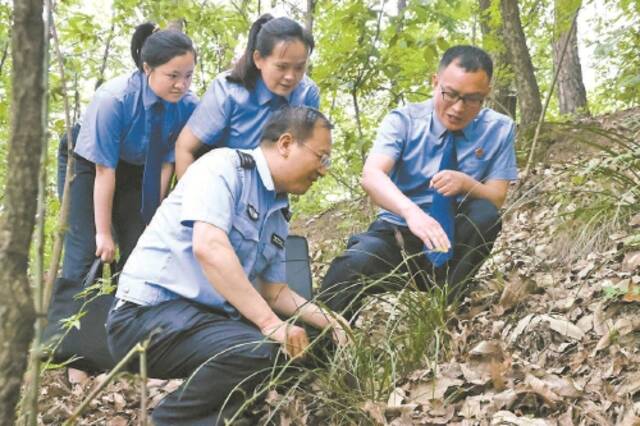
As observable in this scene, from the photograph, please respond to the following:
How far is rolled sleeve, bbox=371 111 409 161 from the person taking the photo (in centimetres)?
391

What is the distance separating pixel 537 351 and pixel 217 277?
→ 1.28 m

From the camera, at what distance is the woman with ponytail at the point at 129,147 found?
12.8ft

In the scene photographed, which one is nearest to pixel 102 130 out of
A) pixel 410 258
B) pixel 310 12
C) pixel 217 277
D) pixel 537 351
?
pixel 217 277

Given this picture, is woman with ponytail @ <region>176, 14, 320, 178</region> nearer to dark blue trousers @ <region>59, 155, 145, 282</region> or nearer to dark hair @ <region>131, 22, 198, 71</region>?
dark hair @ <region>131, 22, 198, 71</region>

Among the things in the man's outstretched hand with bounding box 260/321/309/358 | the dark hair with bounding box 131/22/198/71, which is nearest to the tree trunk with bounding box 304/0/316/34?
the dark hair with bounding box 131/22/198/71

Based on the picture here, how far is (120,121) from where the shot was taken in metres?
4.04

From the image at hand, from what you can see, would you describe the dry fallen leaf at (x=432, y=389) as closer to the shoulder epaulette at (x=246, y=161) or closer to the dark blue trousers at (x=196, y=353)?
the dark blue trousers at (x=196, y=353)

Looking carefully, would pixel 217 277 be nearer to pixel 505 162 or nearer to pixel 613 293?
pixel 613 293

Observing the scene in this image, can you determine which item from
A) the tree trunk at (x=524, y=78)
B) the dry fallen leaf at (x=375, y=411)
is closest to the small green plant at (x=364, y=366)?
the dry fallen leaf at (x=375, y=411)

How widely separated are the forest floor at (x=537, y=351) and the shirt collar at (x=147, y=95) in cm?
142

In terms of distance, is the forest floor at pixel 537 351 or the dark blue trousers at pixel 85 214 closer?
the forest floor at pixel 537 351

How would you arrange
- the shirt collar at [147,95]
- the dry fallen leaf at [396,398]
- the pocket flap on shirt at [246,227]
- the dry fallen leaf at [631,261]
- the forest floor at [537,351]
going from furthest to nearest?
1. the shirt collar at [147,95]
2. the dry fallen leaf at [631,261]
3. the pocket flap on shirt at [246,227]
4. the dry fallen leaf at [396,398]
5. the forest floor at [537,351]

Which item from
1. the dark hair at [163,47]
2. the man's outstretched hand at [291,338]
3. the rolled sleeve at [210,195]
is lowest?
the man's outstretched hand at [291,338]

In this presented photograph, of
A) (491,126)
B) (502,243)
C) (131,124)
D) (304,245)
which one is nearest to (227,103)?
(131,124)
